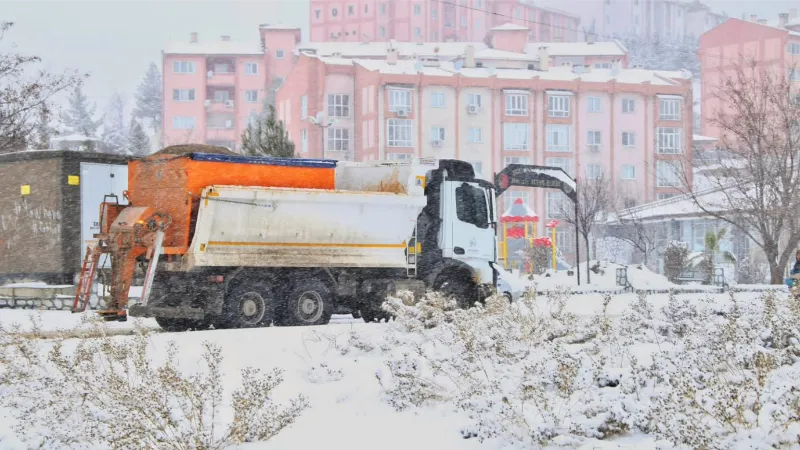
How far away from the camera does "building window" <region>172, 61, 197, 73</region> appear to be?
108 m

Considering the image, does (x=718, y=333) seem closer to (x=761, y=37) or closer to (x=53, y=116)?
(x=53, y=116)

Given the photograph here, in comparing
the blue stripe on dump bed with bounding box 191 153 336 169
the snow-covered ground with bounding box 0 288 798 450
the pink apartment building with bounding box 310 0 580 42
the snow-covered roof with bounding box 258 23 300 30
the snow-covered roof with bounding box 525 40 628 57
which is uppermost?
the pink apartment building with bounding box 310 0 580 42

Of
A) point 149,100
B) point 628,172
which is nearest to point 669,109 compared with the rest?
point 628,172

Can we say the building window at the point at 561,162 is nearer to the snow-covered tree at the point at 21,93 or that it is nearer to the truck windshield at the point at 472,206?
the snow-covered tree at the point at 21,93

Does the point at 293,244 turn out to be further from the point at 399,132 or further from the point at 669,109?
the point at 669,109

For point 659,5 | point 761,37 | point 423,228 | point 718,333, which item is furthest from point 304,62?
point 659,5

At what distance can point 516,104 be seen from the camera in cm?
8294

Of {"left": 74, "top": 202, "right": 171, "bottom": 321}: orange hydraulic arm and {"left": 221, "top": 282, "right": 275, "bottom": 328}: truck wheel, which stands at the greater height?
{"left": 74, "top": 202, "right": 171, "bottom": 321}: orange hydraulic arm

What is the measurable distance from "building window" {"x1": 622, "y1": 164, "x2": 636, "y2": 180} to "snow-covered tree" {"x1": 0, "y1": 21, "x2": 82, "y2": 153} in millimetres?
63627

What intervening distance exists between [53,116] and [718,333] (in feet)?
72.7

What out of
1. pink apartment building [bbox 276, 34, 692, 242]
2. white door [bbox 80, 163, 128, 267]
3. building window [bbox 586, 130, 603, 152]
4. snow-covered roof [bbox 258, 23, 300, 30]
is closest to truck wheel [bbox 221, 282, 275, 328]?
white door [bbox 80, 163, 128, 267]

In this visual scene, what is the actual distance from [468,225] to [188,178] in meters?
5.78

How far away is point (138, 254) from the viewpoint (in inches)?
599

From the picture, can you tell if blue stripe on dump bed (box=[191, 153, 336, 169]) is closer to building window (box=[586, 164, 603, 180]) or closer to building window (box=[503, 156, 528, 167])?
building window (box=[503, 156, 528, 167])
